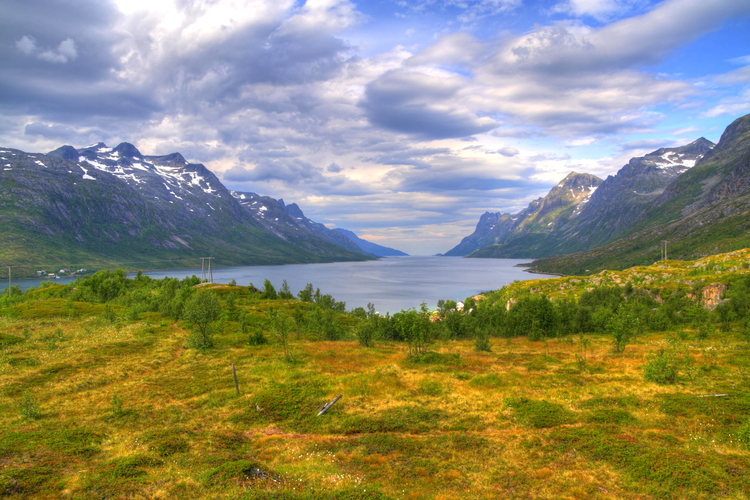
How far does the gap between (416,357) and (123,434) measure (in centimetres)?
2897

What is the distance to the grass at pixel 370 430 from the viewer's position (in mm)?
16312

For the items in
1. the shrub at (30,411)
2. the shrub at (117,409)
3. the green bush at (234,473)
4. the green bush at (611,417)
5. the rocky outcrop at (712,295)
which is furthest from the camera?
the rocky outcrop at (712,295)

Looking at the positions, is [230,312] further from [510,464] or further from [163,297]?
[510,464]

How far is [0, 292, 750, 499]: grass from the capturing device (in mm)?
16312

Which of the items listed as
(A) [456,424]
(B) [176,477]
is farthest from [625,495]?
(B) [176,477]

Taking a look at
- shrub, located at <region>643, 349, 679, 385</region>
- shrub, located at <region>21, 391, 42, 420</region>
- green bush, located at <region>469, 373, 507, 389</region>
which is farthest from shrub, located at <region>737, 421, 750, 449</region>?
shrub, located at <region>21, 391, 42, 420</region>

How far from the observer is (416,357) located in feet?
140

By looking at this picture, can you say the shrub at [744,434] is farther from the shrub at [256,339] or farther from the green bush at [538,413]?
the shrub at [256,339]

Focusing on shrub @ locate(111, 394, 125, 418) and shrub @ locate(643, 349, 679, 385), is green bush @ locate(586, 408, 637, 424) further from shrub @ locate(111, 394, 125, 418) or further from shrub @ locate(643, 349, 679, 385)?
shrub @ locate(111, 394, 125, 418)

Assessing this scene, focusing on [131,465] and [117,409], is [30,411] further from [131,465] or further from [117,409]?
[131,465]

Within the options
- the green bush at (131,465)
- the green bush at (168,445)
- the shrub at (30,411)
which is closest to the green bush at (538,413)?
the green bush at (168,445)

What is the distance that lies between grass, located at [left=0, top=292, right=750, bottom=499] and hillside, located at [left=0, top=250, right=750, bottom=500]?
Answer: 0.41 feet

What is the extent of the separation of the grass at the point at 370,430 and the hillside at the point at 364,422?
0.12m

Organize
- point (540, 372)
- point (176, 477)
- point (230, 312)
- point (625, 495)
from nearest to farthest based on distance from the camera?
point (625, 495)
point (176, 477)
point (540, 372)
point (230, 312)
